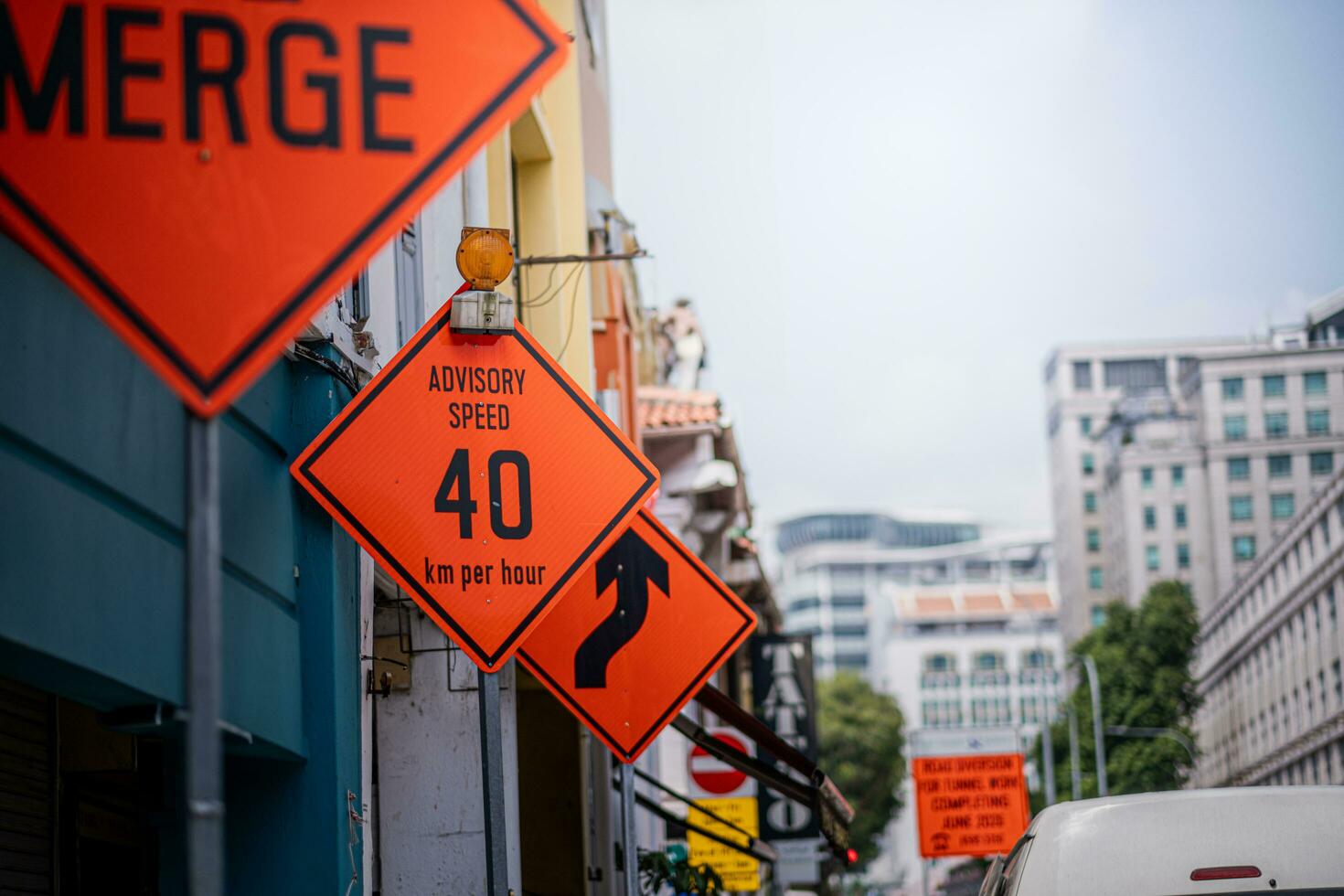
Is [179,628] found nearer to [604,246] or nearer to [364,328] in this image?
[364,328]

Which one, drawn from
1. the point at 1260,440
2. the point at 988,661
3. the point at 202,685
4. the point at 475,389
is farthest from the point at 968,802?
the point at 988,661

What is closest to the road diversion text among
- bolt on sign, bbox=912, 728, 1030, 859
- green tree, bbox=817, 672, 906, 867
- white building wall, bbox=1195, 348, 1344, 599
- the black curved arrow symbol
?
the black curved arrow symbol

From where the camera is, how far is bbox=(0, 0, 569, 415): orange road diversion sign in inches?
134

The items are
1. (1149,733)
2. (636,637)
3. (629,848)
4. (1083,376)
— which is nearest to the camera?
(629,848)

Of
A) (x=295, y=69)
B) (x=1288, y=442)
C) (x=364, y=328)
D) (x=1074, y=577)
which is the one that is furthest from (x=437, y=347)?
(x=1074, y=577)

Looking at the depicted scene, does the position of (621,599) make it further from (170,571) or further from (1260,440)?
(1260,440)

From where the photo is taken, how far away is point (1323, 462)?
427 ft

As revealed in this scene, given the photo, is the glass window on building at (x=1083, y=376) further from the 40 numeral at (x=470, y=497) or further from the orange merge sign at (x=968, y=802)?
the 40 numeral at (x=470, y=497)

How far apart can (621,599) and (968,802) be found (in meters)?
15.8

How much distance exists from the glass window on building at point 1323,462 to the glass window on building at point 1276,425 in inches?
97.6

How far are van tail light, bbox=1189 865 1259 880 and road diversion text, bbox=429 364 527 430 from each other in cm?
270

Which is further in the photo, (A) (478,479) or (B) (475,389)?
(B) (475,389)

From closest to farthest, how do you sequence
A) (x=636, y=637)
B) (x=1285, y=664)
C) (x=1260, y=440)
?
(x=636, y=637), (x=1285, y=664), (x=1260, y=440)

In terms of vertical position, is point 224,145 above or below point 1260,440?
below
